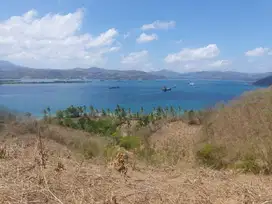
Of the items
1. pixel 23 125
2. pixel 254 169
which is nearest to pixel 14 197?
pixel 254 169

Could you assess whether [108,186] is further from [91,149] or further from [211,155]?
[91,149]

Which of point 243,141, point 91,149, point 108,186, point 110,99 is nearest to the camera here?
point 108,186

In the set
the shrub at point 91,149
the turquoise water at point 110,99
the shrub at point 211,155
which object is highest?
the shrub at point 211,155

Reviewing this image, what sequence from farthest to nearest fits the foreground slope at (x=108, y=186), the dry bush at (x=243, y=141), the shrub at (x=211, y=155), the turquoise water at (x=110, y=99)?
the turquoise water at (x=110, y=99)
the shrub at (x=211, y=155)
the dry bush at (x=243, y=141)
the foreground slope at (x=108, y=186)

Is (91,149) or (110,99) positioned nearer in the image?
(91,149)

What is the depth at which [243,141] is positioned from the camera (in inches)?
281

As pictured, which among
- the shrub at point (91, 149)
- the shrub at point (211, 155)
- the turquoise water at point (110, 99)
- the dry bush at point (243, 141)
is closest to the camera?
the dry bush at point (243, 141)

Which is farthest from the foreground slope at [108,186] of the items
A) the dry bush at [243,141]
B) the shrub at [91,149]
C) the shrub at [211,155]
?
the shrub at [91,149]

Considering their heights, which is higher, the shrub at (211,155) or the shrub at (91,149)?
the shrub at (211,155)

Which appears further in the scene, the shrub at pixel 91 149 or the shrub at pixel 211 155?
the shrub at pixel 91 149

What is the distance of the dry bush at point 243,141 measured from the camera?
19.0 feet

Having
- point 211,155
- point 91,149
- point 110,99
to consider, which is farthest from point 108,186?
point 110,99

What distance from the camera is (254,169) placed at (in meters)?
5.59

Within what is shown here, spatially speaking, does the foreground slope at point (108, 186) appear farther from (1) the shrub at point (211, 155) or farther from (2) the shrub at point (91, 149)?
(2) the shrub at point (91, 149)
